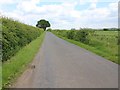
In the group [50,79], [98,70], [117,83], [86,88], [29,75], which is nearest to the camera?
[86,88]

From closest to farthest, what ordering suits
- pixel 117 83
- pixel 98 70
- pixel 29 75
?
pixel 117 83 → pixel 29 75 → pixel 98 70

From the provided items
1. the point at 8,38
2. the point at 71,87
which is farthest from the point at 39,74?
the point at 8,38

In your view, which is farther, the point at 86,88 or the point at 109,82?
the point at 109,82

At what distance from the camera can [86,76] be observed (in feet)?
35.5

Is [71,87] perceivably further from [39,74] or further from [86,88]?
[39,74]

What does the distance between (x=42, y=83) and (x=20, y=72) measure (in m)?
2.74

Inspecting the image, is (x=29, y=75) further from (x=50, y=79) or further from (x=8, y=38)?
(x=8, y=38)

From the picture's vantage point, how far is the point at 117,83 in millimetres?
9406

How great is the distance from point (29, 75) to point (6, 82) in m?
1.79

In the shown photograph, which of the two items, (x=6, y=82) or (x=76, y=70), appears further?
(x=76, y=70)

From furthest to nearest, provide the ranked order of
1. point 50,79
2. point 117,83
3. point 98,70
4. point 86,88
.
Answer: point 98,70 < point 50,79 < point 117,83 < point 86,88

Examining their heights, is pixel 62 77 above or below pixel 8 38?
below

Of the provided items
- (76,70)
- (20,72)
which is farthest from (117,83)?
(20,72)

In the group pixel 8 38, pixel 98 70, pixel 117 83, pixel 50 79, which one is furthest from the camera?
pixel 8 38
